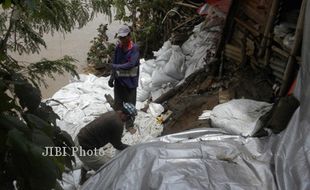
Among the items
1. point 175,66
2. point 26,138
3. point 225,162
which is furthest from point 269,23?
point 26,138

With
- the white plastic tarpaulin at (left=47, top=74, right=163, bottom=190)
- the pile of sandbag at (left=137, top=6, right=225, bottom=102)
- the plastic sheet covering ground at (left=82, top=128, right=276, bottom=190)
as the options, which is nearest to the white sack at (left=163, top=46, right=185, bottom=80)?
the pile of sandbag at (left=137, top=6, right=225, bottom=102)

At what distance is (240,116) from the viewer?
4.14 metres

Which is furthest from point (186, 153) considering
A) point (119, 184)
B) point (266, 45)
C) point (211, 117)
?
point (266, 45)

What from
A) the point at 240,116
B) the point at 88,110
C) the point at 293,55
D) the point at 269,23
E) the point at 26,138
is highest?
the point at 26,138

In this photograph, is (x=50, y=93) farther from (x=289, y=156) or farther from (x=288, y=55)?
(x=289, y=156)

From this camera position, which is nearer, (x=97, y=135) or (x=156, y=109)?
(x=97, y=135)

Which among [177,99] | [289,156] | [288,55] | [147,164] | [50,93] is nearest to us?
[289,156]

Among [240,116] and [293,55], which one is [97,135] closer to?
[240,116]

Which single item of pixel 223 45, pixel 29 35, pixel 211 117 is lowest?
pixel 211 117

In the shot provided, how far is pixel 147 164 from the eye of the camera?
3.35m

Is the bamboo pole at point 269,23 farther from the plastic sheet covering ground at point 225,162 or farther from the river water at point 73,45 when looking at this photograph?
the river water at point 73,45

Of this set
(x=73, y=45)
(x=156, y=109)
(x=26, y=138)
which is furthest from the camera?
(x=73, y=45)

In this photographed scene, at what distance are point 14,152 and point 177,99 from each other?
16.1ft

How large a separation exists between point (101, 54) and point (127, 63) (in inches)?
124
